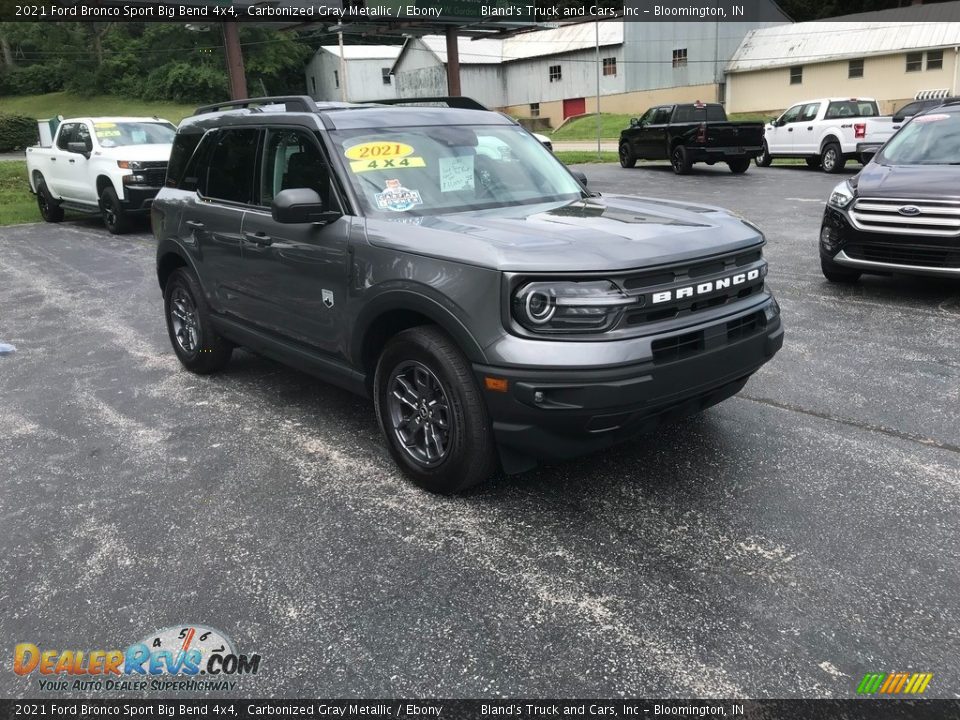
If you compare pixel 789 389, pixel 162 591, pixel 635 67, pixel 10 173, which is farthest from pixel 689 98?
Answer: pixel 162 591

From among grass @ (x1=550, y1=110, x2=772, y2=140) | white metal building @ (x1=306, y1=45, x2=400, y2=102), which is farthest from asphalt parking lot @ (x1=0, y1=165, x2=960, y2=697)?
white metal building @ (x1=306, y1=45, x2=400, y2=102)

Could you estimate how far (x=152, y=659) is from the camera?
110 inches

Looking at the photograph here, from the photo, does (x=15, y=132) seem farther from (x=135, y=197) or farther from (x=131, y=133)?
(x=135, y=197)

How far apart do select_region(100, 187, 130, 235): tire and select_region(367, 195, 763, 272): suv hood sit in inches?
453

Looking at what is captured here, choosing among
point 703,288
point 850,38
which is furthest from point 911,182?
point 850,38

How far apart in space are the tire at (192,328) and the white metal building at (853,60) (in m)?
39.5

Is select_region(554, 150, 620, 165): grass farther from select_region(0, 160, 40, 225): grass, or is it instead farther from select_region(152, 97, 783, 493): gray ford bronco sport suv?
select_region(152, 97, 783, 493): gray ford bronco sport suv

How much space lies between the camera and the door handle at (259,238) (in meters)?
4.66

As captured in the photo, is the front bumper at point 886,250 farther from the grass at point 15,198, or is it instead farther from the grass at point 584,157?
the grass at point 584,157

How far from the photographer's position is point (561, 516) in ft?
11.9

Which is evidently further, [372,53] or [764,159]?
[372,53]

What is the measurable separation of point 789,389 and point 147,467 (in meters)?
3.94

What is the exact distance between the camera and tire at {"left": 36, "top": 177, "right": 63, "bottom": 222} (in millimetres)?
16031

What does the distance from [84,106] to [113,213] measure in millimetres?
60011
